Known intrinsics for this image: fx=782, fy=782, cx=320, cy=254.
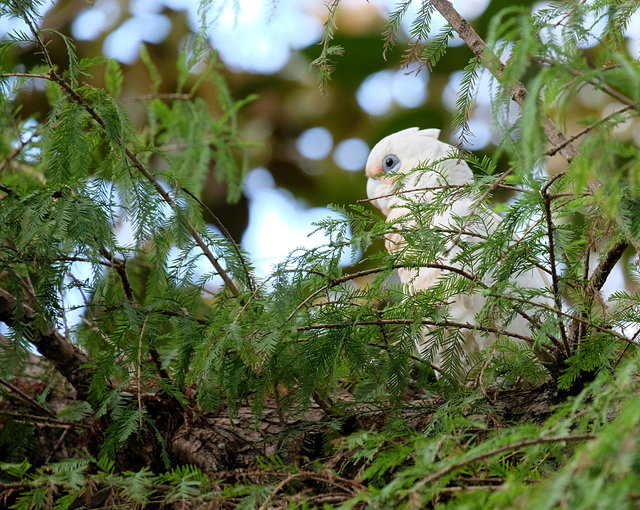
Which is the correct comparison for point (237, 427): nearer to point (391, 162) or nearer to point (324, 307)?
point (324, 307)

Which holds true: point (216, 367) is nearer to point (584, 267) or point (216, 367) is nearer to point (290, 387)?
point (290, 387)

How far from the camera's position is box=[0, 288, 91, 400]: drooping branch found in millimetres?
1486

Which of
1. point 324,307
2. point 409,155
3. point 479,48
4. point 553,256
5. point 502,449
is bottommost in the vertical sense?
point 502,449

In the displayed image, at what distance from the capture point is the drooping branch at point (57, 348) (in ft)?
4.88

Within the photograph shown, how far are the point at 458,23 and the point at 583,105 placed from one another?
8.42 feet

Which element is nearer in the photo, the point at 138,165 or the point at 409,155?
the point at 138,165

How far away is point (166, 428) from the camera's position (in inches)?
63.8

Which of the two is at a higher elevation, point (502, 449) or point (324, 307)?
point (324, 307)

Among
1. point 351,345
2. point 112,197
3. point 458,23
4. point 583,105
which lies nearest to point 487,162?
point 458,23

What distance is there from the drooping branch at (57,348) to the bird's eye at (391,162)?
3.43 feet

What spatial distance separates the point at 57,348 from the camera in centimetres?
159

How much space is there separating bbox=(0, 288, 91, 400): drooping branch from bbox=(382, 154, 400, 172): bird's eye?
1046mm

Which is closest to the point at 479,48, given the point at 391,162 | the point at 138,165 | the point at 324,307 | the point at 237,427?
the point at 324,307

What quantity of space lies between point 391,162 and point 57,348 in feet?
3.61
